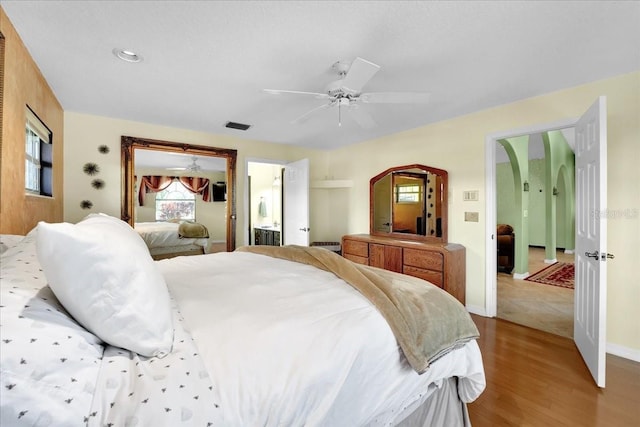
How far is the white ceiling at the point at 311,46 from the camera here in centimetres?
160

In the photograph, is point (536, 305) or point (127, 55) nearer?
point (127, 55)

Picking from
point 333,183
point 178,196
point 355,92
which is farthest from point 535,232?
point 178,196

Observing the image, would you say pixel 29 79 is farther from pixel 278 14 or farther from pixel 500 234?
pixel 500 234

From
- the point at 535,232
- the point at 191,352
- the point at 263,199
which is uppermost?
the point at 263,199

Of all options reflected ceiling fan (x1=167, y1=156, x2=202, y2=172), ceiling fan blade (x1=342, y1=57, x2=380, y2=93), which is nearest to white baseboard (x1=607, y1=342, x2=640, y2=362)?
ceiling fan blade (x1=342, y1=57, x2=380, y2=93)

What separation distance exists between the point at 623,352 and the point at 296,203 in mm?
3963

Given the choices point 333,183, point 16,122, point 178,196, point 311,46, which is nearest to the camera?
point 16,122

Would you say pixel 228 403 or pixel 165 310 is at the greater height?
pixel 165 310

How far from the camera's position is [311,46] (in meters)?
1.93

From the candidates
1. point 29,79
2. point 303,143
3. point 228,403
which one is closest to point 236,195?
point 303,143

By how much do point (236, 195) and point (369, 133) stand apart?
223 centimetres

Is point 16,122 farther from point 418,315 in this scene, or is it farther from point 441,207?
point 441,207

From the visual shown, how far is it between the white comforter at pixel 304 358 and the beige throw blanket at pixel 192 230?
2811mm

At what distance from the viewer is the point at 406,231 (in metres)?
3.99
